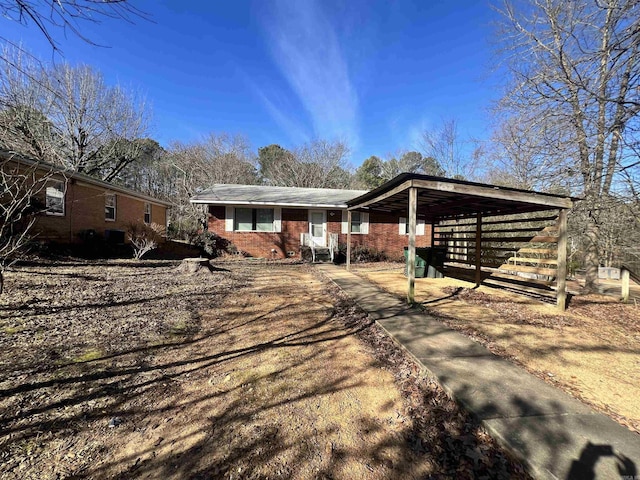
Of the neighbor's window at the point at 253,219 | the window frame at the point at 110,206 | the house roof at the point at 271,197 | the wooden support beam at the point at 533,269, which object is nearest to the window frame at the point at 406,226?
the house roof at the point at 271,197

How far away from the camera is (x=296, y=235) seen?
46.5 ft

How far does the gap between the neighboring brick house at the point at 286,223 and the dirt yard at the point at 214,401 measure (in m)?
8.92

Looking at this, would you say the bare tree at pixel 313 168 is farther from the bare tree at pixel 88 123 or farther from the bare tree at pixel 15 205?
the bare tree at pixel 15 205

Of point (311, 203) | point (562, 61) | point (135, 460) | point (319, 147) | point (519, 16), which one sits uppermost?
point (319, 147)

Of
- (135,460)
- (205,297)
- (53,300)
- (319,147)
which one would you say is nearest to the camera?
(135,460)

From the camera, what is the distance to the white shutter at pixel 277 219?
45.5 ft

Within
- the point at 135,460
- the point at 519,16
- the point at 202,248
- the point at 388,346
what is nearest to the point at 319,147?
the point at 202,248

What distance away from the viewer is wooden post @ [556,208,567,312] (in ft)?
18.6

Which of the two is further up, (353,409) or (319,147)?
(319,147)

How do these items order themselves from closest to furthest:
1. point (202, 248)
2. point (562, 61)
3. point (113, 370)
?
1. point (113, 370)
2. point (562, 61)
3. point (202, 248)

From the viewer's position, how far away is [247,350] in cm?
354

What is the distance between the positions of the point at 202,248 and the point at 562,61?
13.3 meters

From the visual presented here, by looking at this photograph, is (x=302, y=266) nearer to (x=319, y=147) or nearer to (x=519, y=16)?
(x=519, y=16)

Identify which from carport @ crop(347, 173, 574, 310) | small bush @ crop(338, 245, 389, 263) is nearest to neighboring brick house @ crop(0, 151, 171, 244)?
carport @ crop(347, 173, 574, 310)
